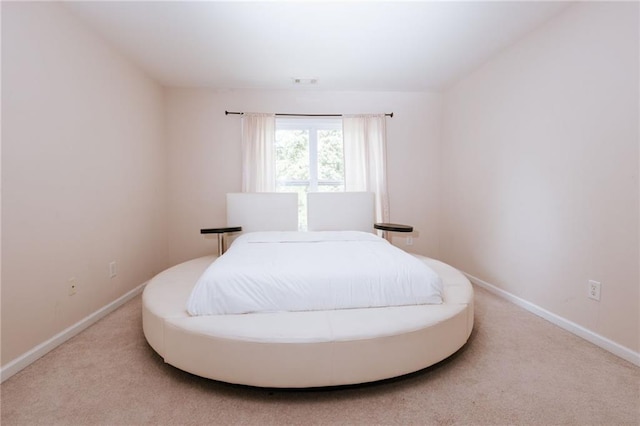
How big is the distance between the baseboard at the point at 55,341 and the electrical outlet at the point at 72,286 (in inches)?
9.4

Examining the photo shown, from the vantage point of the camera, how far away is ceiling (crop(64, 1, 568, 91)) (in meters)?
2.01

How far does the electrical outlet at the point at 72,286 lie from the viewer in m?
2.00

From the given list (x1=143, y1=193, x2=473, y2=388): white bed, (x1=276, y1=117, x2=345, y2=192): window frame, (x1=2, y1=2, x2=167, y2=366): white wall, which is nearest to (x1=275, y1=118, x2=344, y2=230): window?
(x1=276, y1=117, x2=345, y2=192): window frame

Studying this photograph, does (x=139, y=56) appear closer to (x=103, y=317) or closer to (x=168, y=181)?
(x=168, y=181)

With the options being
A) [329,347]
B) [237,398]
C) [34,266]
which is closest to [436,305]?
[329,347]

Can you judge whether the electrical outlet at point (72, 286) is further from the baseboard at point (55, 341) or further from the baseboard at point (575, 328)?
the baseboard at point (575, 328)

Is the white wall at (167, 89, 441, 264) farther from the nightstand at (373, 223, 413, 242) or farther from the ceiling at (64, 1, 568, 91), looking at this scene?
the nightstand at (373, 223, 413, 242)

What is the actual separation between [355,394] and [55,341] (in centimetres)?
199

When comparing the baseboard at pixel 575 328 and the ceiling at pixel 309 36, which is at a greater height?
the ceiling at pixel 309 36

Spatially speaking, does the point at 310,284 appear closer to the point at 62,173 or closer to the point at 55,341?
the point at 55,341

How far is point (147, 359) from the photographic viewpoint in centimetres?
171

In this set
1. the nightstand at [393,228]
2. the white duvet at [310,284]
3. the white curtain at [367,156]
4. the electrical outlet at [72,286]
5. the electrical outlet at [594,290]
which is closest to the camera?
the white duvet at [310,284]

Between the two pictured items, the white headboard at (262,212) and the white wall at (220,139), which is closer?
the white headboard at (262,212)

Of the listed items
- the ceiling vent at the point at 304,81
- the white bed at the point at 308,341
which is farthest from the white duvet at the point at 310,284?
→ the ceiling vent at the point at 304,81
